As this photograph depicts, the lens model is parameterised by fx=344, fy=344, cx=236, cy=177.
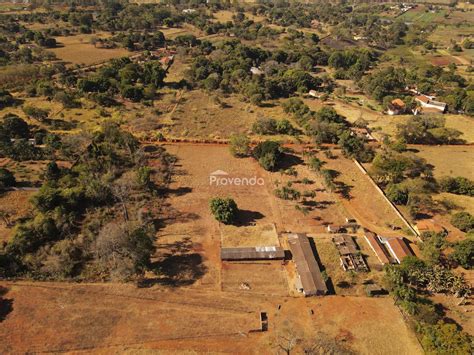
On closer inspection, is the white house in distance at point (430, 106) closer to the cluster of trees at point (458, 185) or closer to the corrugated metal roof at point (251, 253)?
the cluster of trees at point (458, 185)

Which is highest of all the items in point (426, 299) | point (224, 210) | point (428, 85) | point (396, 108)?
point (428, 85)

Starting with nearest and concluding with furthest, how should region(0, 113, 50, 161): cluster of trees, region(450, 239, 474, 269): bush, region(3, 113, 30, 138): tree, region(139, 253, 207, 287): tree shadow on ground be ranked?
1. region(139, 253, 207, 287): tree shadow on ground
2. region(450, 239, 474, 269): bush
3. region(0, 113, 50, 161): cluster of trees
4. region(3, 113, 30, 138): tree

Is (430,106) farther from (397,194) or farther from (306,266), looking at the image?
(306,266)

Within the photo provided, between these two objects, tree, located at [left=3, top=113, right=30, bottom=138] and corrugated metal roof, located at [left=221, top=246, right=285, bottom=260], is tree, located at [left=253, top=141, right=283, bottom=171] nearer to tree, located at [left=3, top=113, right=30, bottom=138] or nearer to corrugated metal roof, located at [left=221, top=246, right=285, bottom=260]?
corrugated metal roof, located at [left=221, top=246, right=285, bottom=260]

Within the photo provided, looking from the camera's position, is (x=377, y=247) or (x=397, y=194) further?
(x=397, y=194)

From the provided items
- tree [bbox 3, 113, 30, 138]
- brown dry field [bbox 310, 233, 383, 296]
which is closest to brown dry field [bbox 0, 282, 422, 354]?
brown dry field [bbox 310, 233, 383, 296]

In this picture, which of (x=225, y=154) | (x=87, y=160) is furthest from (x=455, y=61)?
(x=87, y=160)

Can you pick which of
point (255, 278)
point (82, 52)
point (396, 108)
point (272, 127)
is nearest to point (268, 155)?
point (272, 127)
